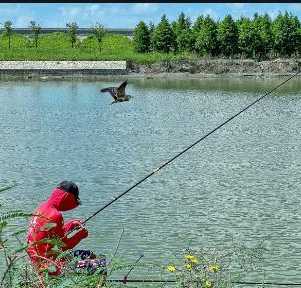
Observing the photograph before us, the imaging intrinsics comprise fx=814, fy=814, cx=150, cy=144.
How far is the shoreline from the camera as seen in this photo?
242 ft

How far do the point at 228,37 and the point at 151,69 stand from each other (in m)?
8.41

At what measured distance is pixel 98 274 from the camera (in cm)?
464

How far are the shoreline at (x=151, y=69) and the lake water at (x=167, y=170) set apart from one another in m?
30.7

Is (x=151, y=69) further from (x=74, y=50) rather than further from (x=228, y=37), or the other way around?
(x=74, y=50)

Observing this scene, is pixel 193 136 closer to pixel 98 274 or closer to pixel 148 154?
pixel 148 154

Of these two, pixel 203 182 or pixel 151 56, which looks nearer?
pixel 203 182

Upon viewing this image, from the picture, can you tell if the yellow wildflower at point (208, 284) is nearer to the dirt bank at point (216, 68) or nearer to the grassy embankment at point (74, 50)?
the dirt bank at point (216, 68)

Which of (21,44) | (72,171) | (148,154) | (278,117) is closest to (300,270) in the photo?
(72,171)

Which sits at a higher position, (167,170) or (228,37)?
(228,37)

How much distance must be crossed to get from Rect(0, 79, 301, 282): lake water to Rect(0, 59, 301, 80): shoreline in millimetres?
30652

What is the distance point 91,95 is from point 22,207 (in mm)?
35469

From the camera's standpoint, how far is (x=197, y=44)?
78.6m

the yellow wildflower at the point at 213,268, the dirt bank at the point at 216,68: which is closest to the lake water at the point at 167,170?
the yellow wildflower at the point at 213,268

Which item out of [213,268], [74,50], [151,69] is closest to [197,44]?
[151,69]
